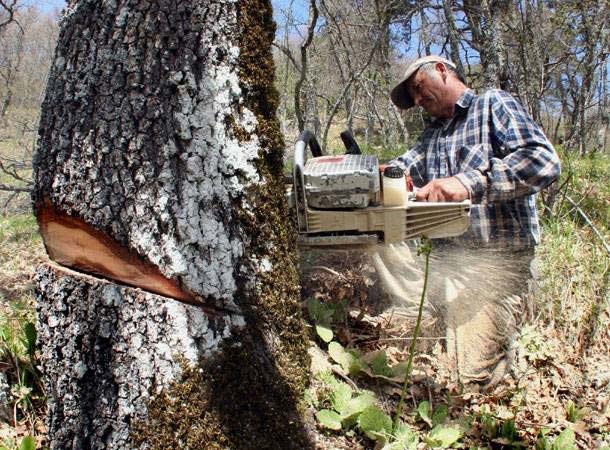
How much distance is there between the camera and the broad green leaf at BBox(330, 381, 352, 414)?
5.88 ft

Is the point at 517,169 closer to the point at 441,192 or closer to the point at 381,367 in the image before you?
the point at 441,192

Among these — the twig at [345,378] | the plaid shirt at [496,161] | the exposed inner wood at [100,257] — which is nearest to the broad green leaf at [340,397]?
the twig at [345,378]

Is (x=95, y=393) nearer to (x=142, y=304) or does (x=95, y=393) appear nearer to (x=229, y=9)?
(x=142, y=304)

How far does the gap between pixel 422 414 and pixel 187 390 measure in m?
1.04

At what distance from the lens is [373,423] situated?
1.72 m

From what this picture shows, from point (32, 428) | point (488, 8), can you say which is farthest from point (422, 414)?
point (488, 8)

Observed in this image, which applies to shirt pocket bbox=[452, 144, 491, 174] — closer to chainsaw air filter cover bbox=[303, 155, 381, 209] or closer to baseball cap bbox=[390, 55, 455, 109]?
baseball cap bbox=[390, 55, 455, 109]

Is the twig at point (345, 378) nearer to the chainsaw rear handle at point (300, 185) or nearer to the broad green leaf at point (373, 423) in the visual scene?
the broad green leaf at point (373, 423)

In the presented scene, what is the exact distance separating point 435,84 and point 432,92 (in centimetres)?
5

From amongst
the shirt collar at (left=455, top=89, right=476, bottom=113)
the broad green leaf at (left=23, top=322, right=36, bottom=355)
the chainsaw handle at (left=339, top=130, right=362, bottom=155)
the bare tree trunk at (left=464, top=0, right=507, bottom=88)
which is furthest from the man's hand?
the bare tree trunk at (left=464, top=0, right=507, bottom=88)

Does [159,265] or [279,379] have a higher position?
[159,265]

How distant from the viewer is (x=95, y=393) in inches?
51.8

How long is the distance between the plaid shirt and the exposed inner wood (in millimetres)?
1540

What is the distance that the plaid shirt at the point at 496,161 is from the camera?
233 centimetres
